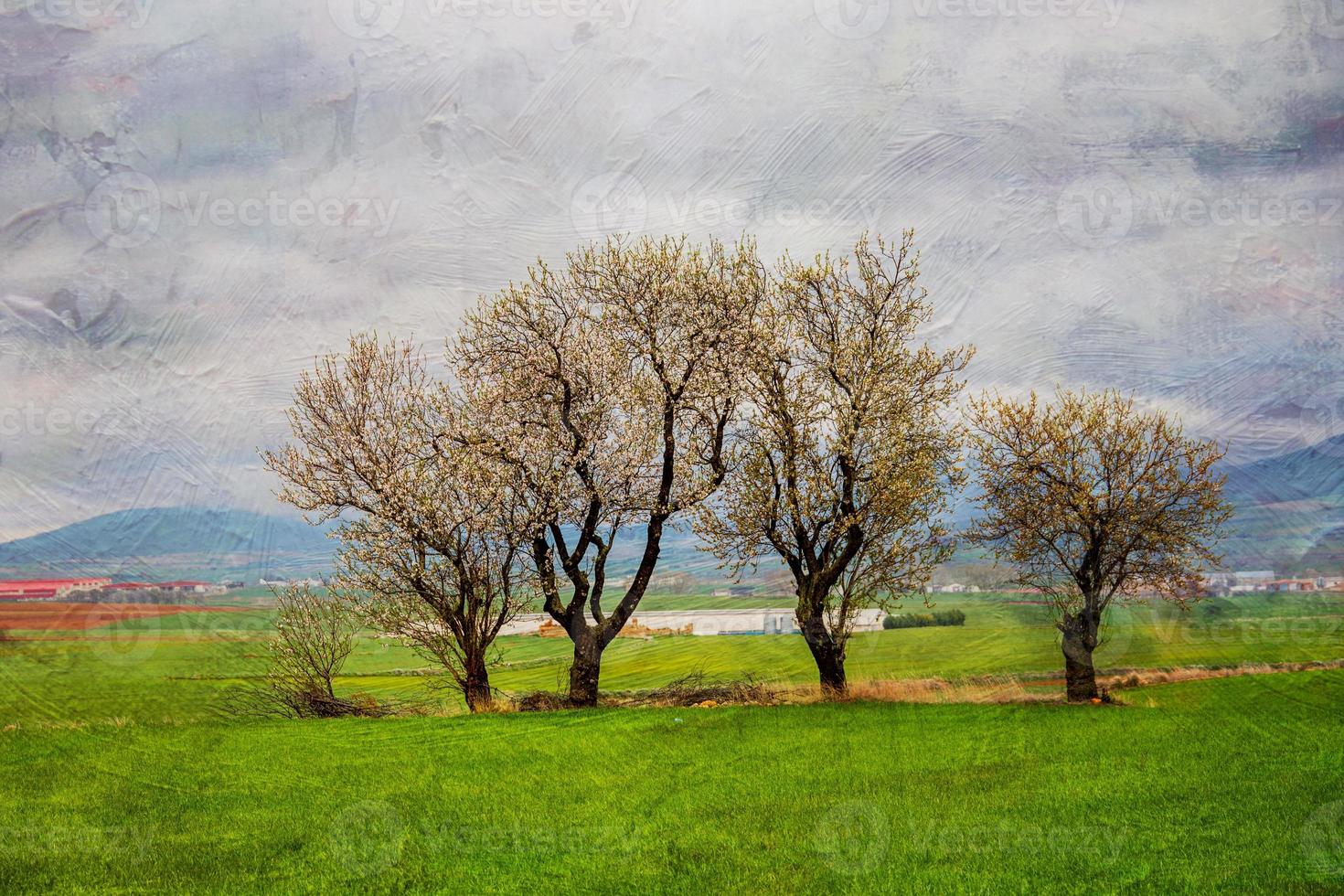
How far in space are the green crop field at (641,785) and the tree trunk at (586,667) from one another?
200 centimetres

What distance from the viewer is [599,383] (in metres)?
28.2

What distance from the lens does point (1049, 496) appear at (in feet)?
101

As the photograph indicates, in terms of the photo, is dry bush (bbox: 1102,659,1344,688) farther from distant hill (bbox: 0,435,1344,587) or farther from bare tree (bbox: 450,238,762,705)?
bare tree (bbox: 450,238,762,705)

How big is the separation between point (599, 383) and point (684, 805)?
50.7 ft

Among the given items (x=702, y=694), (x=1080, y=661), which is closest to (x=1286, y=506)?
(x=1080, y=661)

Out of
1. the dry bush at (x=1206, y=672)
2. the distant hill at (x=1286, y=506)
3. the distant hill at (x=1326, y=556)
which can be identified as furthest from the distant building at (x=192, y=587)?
the distant hill at (x=1326, y=556)

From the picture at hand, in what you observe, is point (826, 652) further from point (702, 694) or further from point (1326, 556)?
point (1326, 556)

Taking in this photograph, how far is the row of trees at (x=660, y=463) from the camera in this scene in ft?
90.3

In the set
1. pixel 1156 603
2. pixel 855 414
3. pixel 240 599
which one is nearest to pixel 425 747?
pixel 240 599

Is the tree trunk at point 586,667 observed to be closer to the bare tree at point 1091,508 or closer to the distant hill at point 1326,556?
the bare tree at point 1091,508

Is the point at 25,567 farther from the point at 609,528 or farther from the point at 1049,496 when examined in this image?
the point at 1049,496

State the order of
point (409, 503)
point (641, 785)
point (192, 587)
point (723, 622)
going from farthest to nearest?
point (723, 622) < point (192, 587) < point (409, 503) < point (641, 785)

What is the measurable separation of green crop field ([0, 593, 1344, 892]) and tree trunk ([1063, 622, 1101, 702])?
3.65 feet

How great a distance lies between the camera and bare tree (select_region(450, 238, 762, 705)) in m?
28.0
